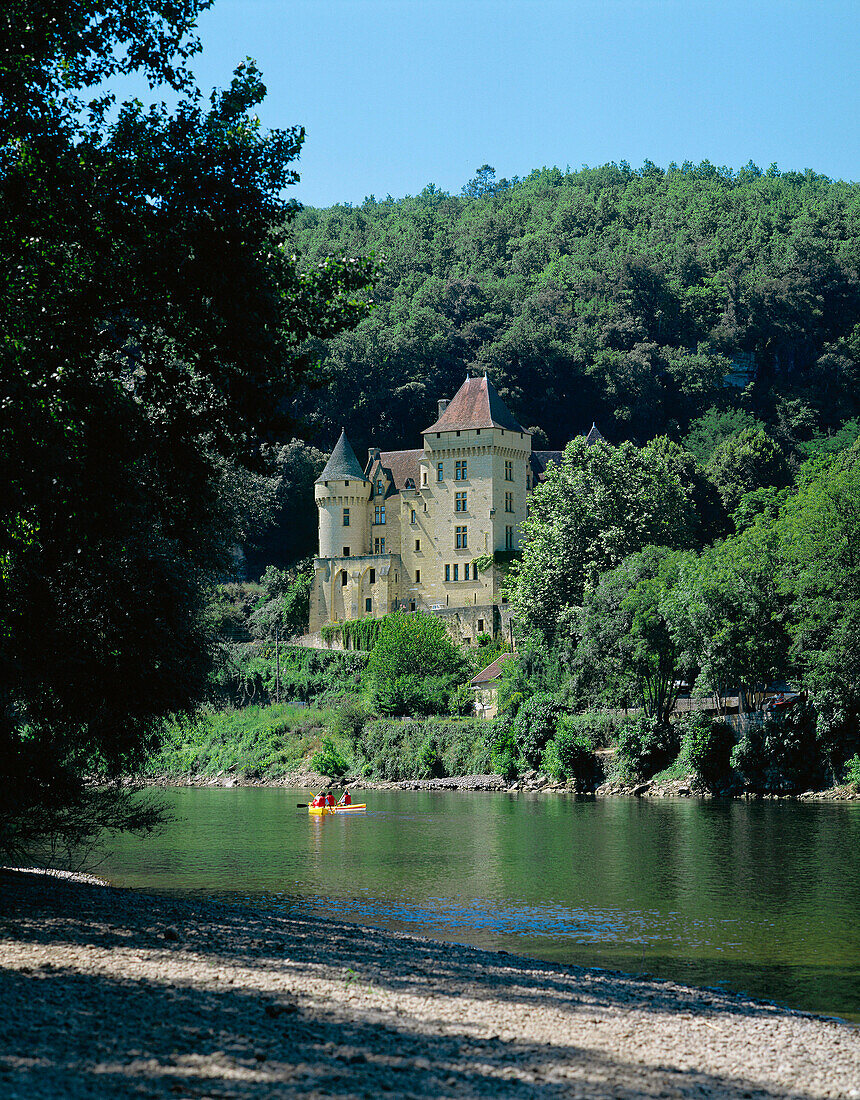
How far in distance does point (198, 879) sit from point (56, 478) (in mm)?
12213

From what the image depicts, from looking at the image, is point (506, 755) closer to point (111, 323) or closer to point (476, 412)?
point (476, 412)

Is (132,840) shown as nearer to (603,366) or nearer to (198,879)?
(198,879)

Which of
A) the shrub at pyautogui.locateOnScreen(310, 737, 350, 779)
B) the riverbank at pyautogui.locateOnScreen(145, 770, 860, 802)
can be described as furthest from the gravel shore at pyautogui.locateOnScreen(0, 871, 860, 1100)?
the shrub at pyautogui.locateOnScreen(310, 737, 350, 779)

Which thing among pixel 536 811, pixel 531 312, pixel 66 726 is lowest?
pixel 536 811

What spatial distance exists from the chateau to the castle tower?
0.08 metres

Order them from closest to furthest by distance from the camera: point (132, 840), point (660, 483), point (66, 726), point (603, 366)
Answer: point (66, 726) → point (132, 840) → point (660, 483) → point (603, 366)

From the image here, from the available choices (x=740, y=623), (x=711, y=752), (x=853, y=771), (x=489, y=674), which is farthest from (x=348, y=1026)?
(x=489, y=674)

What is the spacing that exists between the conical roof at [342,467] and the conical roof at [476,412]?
688 cm

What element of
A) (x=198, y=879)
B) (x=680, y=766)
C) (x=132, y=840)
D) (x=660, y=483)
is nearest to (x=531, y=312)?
(x=660, y=483)

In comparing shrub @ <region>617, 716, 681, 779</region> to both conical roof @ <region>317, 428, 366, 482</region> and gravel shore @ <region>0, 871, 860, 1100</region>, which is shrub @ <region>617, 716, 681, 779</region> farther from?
conical roof @ <region>317, 428, 366, 482</region>

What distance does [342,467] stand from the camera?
90500 millimetres

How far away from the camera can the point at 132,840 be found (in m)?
33.1

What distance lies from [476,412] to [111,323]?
2860 inches

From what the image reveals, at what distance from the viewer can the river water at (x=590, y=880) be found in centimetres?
1620
